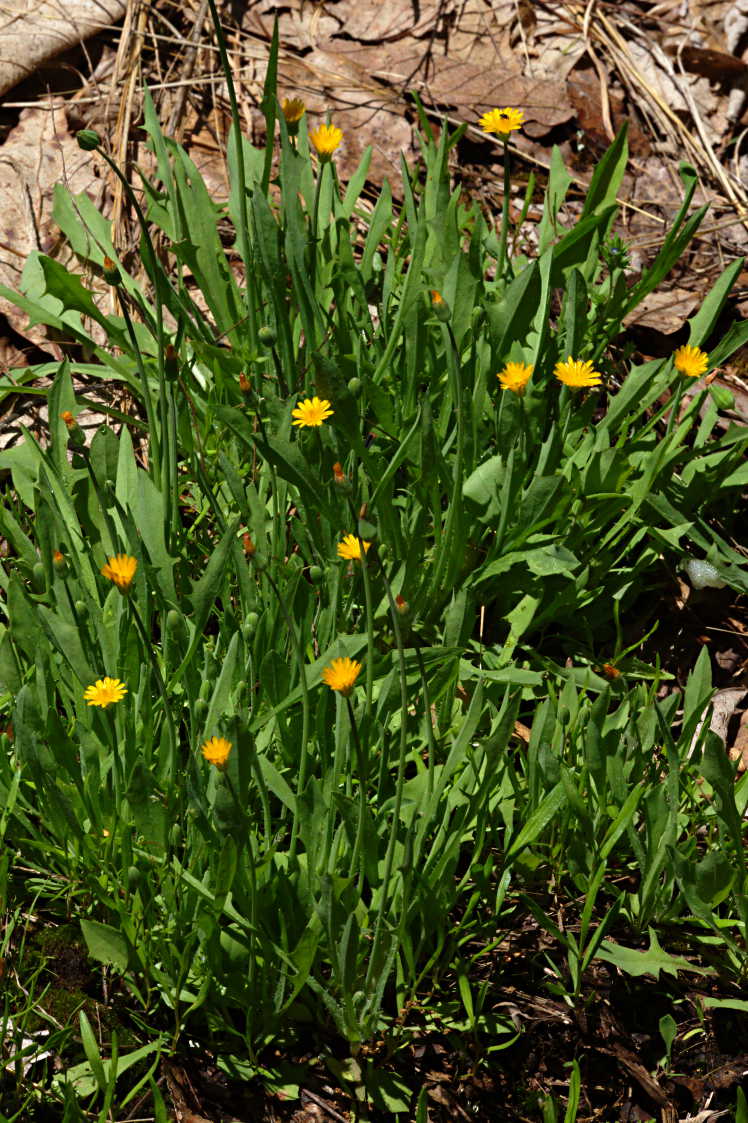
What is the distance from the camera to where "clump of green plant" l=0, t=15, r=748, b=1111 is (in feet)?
5.34

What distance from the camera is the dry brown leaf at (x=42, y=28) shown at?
3.31 metres

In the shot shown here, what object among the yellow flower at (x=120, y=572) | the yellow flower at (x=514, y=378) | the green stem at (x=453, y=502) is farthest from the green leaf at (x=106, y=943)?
the yellow flower at (x=514, y=378)

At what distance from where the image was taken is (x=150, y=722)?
179cm

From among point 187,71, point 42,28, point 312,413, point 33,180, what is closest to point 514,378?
point 312,413

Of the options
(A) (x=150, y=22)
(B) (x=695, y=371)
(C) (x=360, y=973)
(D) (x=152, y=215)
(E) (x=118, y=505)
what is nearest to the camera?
(C) (x=360, y=973)

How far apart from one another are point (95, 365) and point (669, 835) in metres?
1.76

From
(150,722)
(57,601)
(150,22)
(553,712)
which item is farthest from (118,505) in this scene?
(150,22)

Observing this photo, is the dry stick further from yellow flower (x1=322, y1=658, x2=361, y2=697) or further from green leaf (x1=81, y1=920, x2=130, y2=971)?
green leaf (x1=81, y1=920, x2=130, y2=971)

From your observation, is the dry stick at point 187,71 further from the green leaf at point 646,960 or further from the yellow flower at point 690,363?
the green leaf at point 646,960

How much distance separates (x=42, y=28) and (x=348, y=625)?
7.90ft

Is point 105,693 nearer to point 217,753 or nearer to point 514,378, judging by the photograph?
point 217,753

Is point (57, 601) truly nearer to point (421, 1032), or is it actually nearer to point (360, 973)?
point (360, 973)

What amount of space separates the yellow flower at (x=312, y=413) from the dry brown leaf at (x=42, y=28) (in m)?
2.03

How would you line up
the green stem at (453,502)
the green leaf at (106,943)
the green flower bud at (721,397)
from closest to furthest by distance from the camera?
1. the green leaf at (106,943)
2. the green stem at (453,502)
3. the green flower bud at (721,397)
